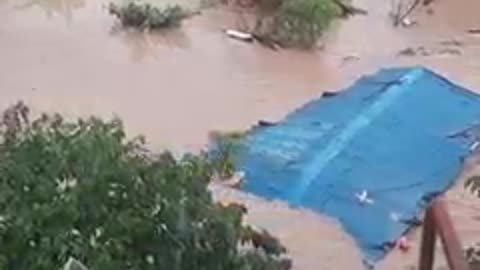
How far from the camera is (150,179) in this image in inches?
138

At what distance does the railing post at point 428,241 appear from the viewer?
10.7ft

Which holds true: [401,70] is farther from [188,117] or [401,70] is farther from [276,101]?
[188,117]

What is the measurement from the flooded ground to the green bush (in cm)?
11

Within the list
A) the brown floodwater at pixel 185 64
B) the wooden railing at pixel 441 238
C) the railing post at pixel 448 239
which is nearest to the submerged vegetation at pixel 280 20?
the brown floodwater at pixel 185 64

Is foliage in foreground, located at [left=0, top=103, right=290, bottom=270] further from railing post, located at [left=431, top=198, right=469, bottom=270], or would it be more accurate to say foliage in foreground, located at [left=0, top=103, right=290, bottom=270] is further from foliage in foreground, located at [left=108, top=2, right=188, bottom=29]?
foliage in foreground, located at [left=108, top=2, right=188, bottom=29]

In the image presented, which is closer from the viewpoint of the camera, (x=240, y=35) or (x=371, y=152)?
(x=371, y=152)

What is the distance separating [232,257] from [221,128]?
3063 mm

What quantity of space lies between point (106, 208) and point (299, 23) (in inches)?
186

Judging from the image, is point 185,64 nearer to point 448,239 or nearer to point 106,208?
point 106,208

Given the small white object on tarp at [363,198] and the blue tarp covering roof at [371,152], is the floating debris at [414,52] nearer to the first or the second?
the blue tarp covering roof at [371,152]

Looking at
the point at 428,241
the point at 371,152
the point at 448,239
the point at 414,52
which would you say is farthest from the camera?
the point at 414,52

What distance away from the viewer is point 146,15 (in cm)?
807

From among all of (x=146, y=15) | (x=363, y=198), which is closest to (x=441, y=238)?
(x=363, y=198)

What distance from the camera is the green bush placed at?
26.2 ft
